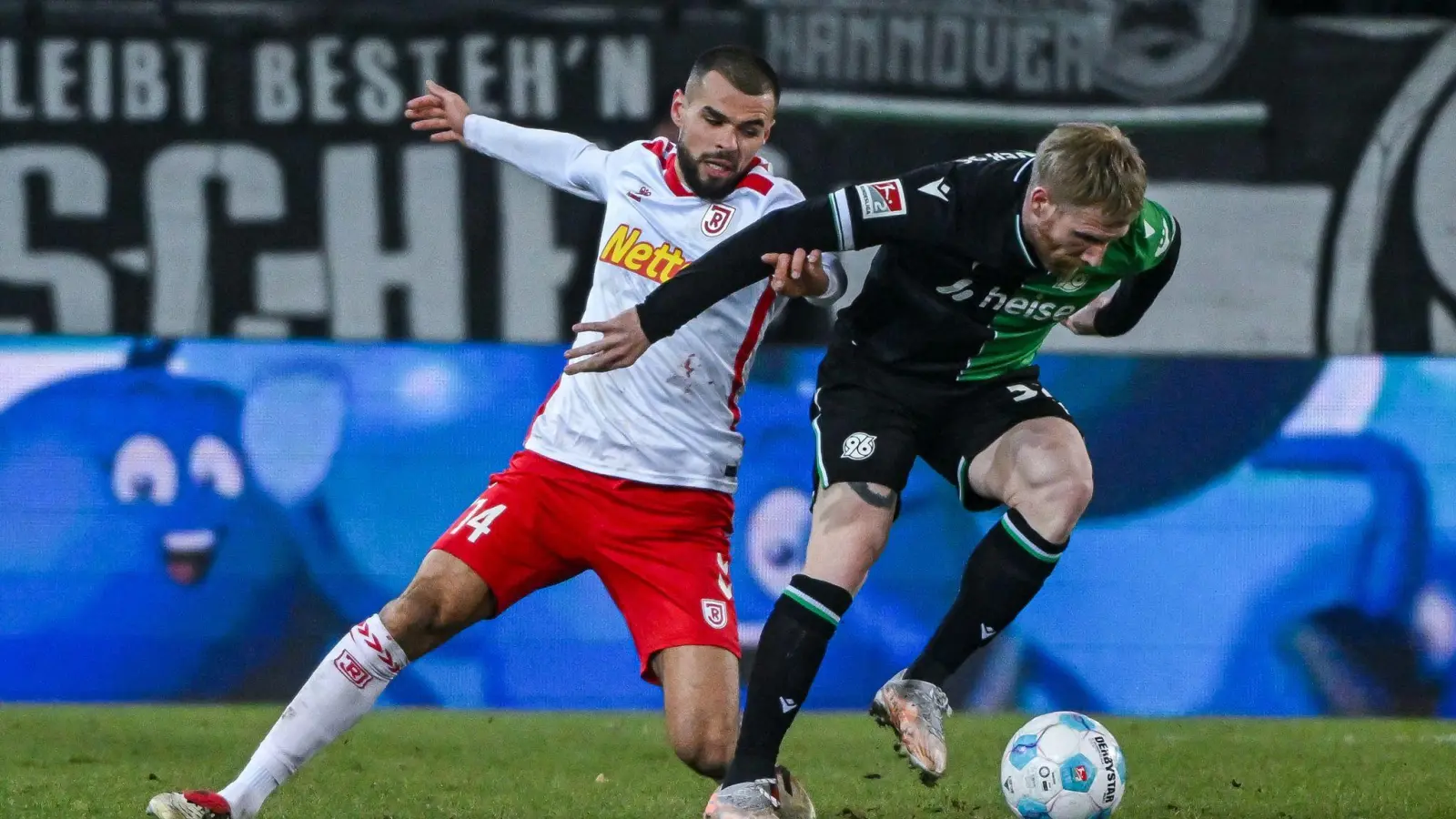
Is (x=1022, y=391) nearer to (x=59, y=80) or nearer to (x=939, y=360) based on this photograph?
(x=939, y=360)

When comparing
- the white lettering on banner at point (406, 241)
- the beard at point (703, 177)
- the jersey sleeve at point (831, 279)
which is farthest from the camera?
the white lettering on banner at point (406, 241)

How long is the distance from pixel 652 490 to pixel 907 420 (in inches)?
28.3

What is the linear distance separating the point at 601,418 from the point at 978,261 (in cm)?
110

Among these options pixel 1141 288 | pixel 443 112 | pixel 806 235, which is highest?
pixel 443 112

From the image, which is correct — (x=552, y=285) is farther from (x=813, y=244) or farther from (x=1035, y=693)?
(x=813, y=244)

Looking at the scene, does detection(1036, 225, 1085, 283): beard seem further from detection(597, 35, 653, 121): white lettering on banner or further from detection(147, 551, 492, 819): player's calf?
detection(597, 35, 653, 121): white lettering on banner

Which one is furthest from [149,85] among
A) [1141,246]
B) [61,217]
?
[1141,246]

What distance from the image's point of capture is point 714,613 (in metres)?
4.77

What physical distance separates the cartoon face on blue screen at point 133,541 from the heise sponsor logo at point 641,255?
4216 mm

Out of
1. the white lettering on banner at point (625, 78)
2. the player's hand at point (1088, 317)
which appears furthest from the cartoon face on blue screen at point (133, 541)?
the player's hand at point (1088, 317)

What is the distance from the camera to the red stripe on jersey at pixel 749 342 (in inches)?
194

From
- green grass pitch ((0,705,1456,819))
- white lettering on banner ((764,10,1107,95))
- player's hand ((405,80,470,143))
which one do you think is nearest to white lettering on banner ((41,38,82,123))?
green grass pitch ((0,705,1456,819))

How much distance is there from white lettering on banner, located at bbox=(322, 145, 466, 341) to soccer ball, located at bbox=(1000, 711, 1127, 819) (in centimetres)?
554

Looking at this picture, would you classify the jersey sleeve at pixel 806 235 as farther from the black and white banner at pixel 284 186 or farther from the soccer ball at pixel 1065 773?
the black and white banner at pixel 284 186
